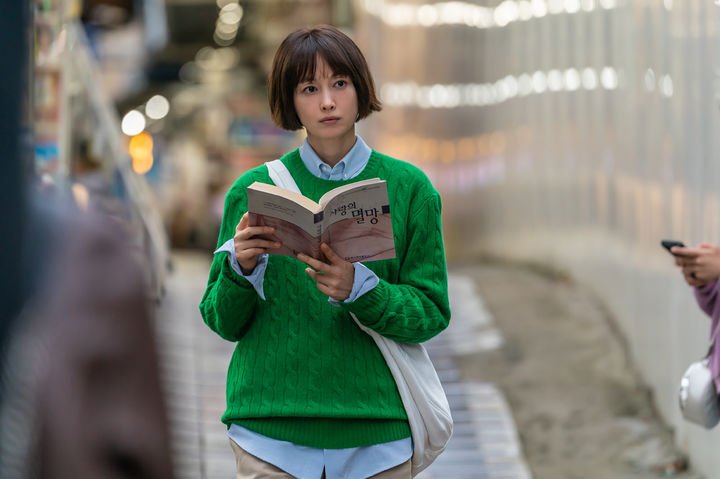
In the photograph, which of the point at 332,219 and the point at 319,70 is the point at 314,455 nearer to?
the point at 332,219

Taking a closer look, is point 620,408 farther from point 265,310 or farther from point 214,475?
point 265,310

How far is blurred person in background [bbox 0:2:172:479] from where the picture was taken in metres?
0.88

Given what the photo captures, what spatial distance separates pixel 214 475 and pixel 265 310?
3.85 m

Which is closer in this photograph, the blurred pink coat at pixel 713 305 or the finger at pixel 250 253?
the finger at pixel 250 253

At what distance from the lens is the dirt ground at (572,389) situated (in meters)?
6.25

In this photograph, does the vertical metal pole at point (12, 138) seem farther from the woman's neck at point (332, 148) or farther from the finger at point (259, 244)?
the woman's neck at point (332, 148)

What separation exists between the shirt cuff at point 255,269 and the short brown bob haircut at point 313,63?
16.2 inches

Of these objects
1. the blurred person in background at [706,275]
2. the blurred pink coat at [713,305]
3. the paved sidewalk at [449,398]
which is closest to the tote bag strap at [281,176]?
the blurred person in background at [706,275]

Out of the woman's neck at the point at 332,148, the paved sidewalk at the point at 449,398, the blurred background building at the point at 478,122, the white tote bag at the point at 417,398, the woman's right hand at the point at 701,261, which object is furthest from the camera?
the paved sidewalk at the point at 449,398

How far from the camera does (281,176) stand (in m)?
2.73

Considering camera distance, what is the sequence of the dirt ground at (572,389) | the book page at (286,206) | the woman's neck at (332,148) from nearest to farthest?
1. the book page at (286,206)
2. the woman's neck at (332,148)
3. the dirt ground at (572,389)

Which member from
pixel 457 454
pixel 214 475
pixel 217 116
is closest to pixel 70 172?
pixel 214 475

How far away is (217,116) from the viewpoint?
73.4ft

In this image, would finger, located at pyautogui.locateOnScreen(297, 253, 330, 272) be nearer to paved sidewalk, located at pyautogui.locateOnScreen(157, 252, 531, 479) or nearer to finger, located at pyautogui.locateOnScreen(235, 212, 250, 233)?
finger, located at pyautogui.locateOnScreen(235, 212, 250, 233)
